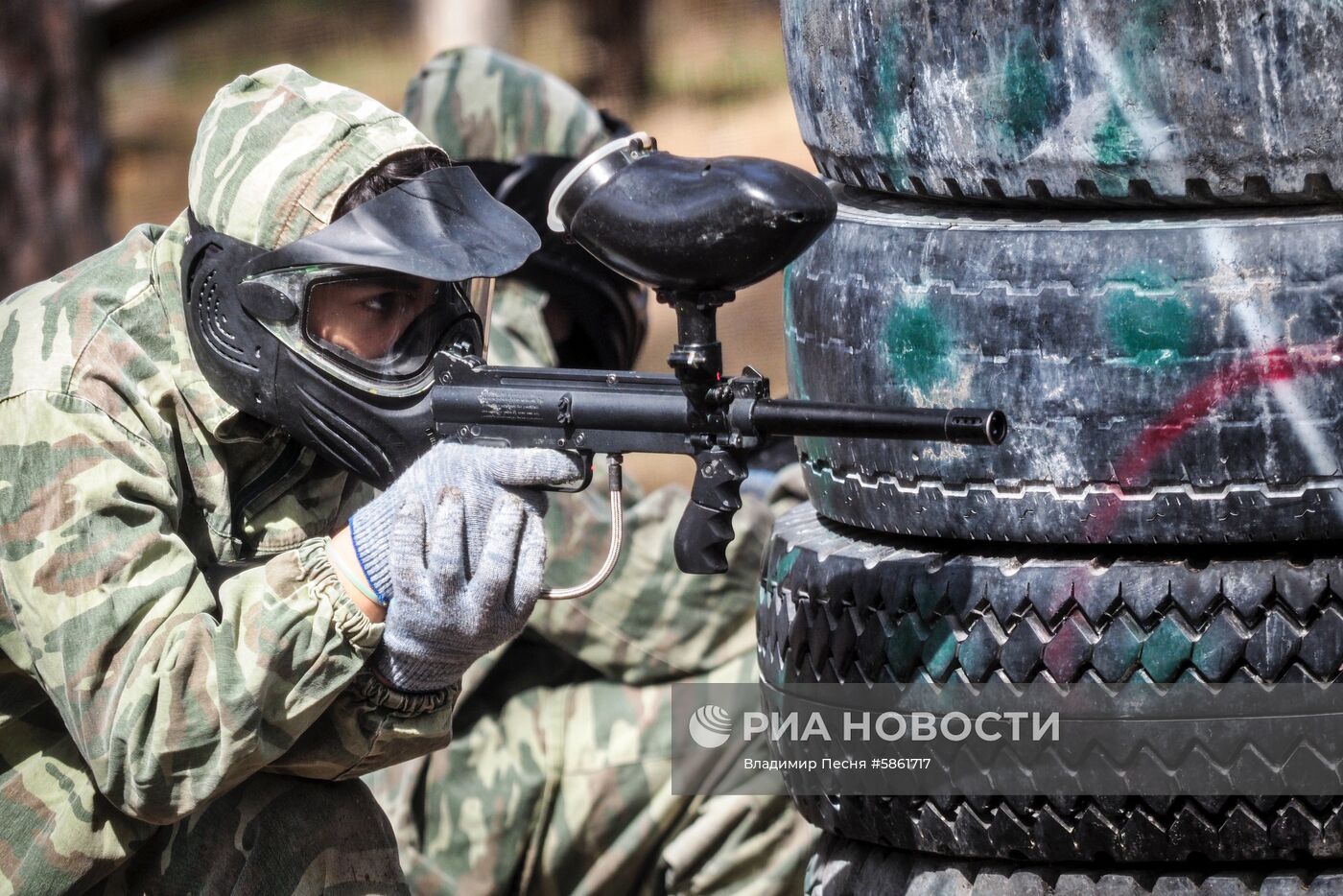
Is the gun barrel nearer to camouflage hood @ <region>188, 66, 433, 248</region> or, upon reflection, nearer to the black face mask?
the black face mask

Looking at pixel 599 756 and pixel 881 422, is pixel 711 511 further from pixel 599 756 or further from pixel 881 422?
pixel 599 756

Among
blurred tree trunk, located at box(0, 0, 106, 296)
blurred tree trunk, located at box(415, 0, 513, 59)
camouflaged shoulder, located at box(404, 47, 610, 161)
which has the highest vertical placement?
camouflaged shoulder, located at box(404, 47, 610, 161)

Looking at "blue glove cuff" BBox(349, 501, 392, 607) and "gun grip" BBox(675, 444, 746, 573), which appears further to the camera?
"blue glove cuff" BBox(349, 501, 392, 607)

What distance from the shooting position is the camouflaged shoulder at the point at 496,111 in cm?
448

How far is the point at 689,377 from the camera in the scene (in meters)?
2.24

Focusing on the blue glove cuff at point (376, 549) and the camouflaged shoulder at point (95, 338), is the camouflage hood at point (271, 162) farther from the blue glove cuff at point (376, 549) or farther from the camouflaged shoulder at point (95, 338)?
the blue glove cuff at point (376, 549)

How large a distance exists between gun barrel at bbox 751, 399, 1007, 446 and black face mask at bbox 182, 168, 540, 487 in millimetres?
536

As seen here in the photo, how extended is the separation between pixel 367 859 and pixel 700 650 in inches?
47.3

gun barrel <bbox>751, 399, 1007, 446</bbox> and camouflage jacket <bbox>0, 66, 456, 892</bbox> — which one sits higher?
gun barrel <bbox>751, 399, 1007, 446</bbox>

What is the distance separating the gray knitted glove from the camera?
236 centimetres
